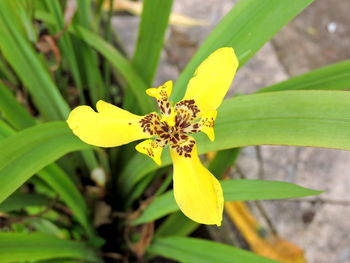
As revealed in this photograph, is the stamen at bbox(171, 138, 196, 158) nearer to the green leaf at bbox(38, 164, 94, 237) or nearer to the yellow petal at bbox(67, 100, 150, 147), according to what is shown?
the yellow petal at bbox(67, 100, 150, 147)

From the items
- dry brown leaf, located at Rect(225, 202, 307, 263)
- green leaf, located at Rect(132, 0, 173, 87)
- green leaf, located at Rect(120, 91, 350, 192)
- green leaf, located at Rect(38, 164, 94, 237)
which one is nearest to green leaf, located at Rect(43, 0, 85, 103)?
green leaf, located at Rect(132, 0, 173, 87)

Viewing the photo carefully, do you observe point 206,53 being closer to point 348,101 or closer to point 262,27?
point 262,27

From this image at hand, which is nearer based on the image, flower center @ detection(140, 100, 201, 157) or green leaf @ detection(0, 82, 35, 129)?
flower center @ detection(140, 100, 201, 157)

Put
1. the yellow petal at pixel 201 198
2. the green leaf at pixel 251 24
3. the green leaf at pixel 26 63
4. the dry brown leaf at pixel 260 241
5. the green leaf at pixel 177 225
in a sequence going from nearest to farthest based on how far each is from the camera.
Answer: the yellow petal at pixel 201 198 → the green leaf at pixel 251 24 → the green leaf at pixel 26 63 → the green leaf at pixel 177 225 → the dry brown leaf at pixel 260 241

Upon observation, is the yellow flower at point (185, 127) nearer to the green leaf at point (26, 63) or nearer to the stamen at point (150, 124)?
the stamen at point (150, 124)

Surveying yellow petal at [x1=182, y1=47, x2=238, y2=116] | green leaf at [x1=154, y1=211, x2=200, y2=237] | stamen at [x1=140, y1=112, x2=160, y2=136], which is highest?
green leaf at [x1=154, y1=211, x2=200, y2=237]

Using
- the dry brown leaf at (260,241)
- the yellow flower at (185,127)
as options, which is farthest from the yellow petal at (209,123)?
the dry brown leaf at (260,241)

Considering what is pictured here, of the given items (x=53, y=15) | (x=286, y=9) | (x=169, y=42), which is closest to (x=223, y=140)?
(x=286, y=9)
